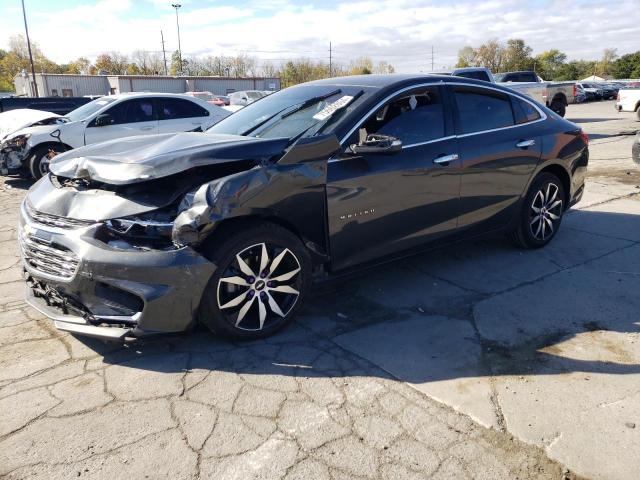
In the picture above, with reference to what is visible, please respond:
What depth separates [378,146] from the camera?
3814 millimetres

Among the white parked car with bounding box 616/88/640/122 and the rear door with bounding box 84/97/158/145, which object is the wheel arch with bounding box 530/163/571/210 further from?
the white parked car with bounding box 616/88/640/122

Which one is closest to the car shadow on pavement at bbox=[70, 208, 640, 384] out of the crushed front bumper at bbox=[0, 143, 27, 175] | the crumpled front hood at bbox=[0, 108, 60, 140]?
the crushed front bumper at bbox=[0, 143, 27, 175]

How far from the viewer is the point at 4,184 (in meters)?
10.6

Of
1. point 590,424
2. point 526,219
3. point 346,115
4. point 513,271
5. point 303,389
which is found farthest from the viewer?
point 526,219

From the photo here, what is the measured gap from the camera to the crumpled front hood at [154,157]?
3.40 metres

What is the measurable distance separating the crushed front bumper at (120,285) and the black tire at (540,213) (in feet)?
11.4

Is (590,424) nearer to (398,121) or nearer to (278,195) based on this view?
(278,195)

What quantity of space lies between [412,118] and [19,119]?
32.9 feet

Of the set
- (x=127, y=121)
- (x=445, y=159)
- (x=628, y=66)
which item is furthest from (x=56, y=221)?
(x=628, y=66)

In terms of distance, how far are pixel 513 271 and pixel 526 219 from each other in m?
0.65

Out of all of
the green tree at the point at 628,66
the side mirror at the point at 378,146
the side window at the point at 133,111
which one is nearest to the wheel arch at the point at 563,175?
the side mirror at the point at 378,146

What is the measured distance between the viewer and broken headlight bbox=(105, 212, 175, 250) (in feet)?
10.9

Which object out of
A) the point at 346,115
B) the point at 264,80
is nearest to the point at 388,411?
the point at 346,115

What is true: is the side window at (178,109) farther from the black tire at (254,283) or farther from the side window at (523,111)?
the black tire at (254,283)
